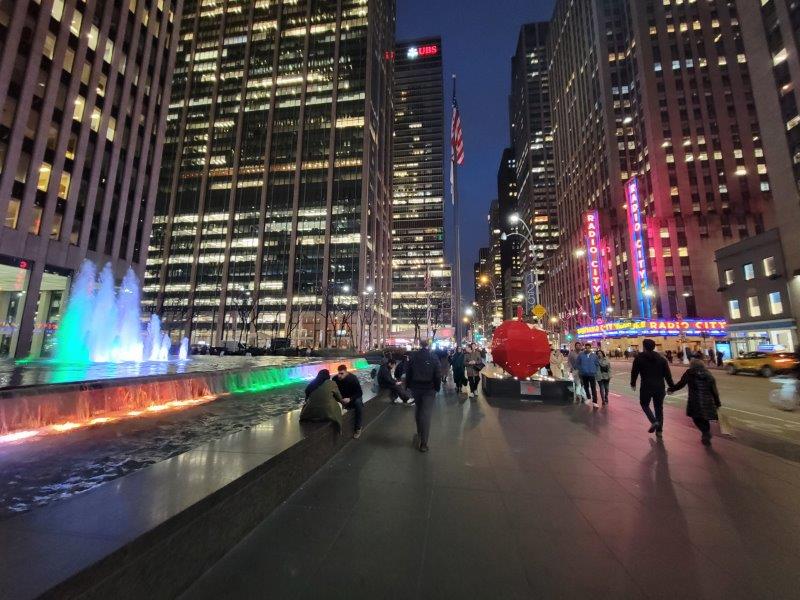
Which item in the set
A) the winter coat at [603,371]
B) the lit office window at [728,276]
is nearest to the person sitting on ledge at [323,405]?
the winter coat at [603,371]

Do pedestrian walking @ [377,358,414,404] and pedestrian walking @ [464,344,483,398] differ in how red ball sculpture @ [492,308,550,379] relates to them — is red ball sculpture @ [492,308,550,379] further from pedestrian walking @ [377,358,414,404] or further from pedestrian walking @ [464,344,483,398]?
pedestrian walking @ [377,358,414,404]

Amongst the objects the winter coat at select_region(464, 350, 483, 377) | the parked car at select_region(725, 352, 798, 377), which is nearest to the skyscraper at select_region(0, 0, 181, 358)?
the winter coat at select_region(464, 350, 483, 377)

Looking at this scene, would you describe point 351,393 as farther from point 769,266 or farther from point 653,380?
point 769,266

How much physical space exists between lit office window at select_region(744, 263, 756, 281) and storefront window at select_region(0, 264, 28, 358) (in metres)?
65.2

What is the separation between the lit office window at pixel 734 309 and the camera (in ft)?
128

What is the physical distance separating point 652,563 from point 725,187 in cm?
8952

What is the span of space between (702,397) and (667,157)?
269ft

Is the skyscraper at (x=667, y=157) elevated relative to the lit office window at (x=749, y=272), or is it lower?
elevated

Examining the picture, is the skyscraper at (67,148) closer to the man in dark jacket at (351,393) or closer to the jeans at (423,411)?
the man in dark jacket at (351,393)

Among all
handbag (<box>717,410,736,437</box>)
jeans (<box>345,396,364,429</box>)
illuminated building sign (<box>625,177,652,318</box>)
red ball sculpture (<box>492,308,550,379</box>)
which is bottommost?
handbag (<box>717,410,736,437</box>)

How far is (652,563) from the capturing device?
322cm

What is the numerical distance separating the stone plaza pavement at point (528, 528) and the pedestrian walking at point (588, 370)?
5476mm

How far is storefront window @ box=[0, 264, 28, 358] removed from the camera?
28.3 m

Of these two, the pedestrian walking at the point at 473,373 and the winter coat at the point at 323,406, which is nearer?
the winter coat at the point at 323,406
